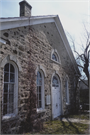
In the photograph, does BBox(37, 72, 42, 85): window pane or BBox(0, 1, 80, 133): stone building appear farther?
BBox(37, 72, 42, 85): window pane

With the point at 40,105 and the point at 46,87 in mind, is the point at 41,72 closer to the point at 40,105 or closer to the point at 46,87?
the point at 46,87

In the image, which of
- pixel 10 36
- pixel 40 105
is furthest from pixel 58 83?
pixel 10 36

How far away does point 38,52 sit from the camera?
798 cm

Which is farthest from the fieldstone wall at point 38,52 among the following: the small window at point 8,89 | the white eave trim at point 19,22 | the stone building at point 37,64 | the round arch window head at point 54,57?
the round arch window head at point 54,57

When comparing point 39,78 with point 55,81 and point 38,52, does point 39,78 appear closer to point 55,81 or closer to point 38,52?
point 38,52

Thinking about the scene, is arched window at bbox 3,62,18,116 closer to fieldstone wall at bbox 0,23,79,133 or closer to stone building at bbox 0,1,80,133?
stone building at bbox 0,1,80,133

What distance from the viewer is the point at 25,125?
618 cm

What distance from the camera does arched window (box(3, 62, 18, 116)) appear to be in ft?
18.3

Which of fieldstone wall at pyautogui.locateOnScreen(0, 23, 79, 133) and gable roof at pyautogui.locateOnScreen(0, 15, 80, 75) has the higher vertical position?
gable roof at pyautogui.locateOnScreen(0, 15, 80, 75)

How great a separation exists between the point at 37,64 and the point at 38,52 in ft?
2.60

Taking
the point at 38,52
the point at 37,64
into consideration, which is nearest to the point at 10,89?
the point at 37,64

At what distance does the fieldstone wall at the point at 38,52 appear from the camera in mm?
6078

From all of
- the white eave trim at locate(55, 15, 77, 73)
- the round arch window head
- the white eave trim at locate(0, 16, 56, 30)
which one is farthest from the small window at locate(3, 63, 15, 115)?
the white eave trim at locate(55, 15, 77, 73)

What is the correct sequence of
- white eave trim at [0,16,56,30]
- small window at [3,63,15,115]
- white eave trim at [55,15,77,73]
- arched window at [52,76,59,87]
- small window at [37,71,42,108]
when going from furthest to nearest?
1. white eave trim at [55,15,77,73]
2. arched window at [52,76,59,87]
3. small window at [37,71,42,108]
4. white eave trim at [0,16,56,30]
5. small window at [3,63,15,115]
